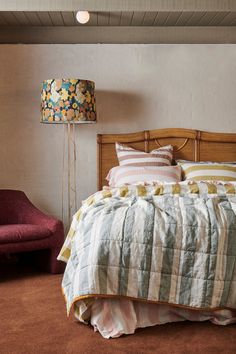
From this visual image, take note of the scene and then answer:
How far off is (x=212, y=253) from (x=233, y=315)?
0.39 m

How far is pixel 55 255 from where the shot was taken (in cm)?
418

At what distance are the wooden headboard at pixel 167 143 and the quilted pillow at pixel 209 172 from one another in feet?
1.15

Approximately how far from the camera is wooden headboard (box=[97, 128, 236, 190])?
5.00m

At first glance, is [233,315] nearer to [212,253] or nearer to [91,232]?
[212,253]

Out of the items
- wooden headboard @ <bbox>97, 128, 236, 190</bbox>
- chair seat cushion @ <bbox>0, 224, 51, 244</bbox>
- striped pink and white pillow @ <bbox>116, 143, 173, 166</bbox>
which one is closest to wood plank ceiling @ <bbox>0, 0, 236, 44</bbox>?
wooden headboard @ <bbox>97, 128, 236, 190</bbox>

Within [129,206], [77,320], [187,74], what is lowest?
[77,320]

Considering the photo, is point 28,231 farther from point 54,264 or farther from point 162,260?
point 162,260

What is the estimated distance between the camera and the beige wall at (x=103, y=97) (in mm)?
4988

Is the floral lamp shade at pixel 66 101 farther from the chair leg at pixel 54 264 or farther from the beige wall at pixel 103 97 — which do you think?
the chair leg at pixel 54 264

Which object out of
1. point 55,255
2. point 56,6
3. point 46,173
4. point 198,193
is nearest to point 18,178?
point 46,173

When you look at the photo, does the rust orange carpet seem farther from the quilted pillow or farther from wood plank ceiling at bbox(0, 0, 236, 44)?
wood plank ceiling at bbox(0, 0, 236, 44)

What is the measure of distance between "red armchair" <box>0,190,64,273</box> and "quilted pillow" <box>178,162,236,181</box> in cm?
122

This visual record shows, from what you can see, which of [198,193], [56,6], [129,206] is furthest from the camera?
[56,6]

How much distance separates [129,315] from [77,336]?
304 millimetres
